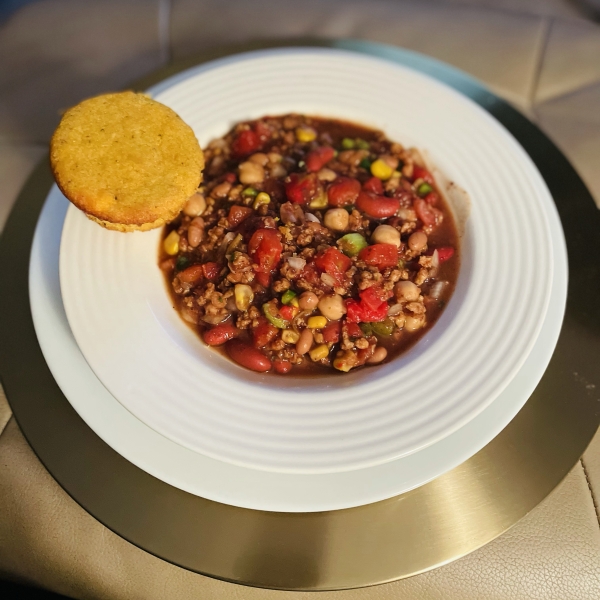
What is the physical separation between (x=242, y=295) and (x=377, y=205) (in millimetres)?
895

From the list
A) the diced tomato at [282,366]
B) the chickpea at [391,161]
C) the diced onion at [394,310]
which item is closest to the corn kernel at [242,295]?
the diced tomato at [282,366]

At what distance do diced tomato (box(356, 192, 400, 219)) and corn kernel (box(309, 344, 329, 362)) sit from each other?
2.68 feet

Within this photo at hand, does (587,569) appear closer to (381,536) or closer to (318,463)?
(381,536)

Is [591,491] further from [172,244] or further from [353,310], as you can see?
[172,244]

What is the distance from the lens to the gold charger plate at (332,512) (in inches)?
83.2

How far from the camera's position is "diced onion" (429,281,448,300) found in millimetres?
2727

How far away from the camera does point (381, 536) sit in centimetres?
215

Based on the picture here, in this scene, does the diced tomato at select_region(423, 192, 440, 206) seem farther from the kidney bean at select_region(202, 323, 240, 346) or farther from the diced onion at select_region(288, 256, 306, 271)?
the kidney bean at select_region(202, 323, 240, 346)

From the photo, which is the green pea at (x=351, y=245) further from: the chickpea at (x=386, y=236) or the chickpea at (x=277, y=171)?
the chickpea at (x=277, y=171)

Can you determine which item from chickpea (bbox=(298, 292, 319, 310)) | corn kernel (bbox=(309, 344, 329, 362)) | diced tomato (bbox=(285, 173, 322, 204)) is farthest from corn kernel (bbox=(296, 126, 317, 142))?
corn kernel (bbox=(309, 344, 329, 362))

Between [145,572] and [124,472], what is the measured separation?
1.51 ft

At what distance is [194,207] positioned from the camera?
288 cm

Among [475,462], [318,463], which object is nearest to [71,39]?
[318,463]

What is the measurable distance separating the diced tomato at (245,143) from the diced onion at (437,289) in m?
1.32
